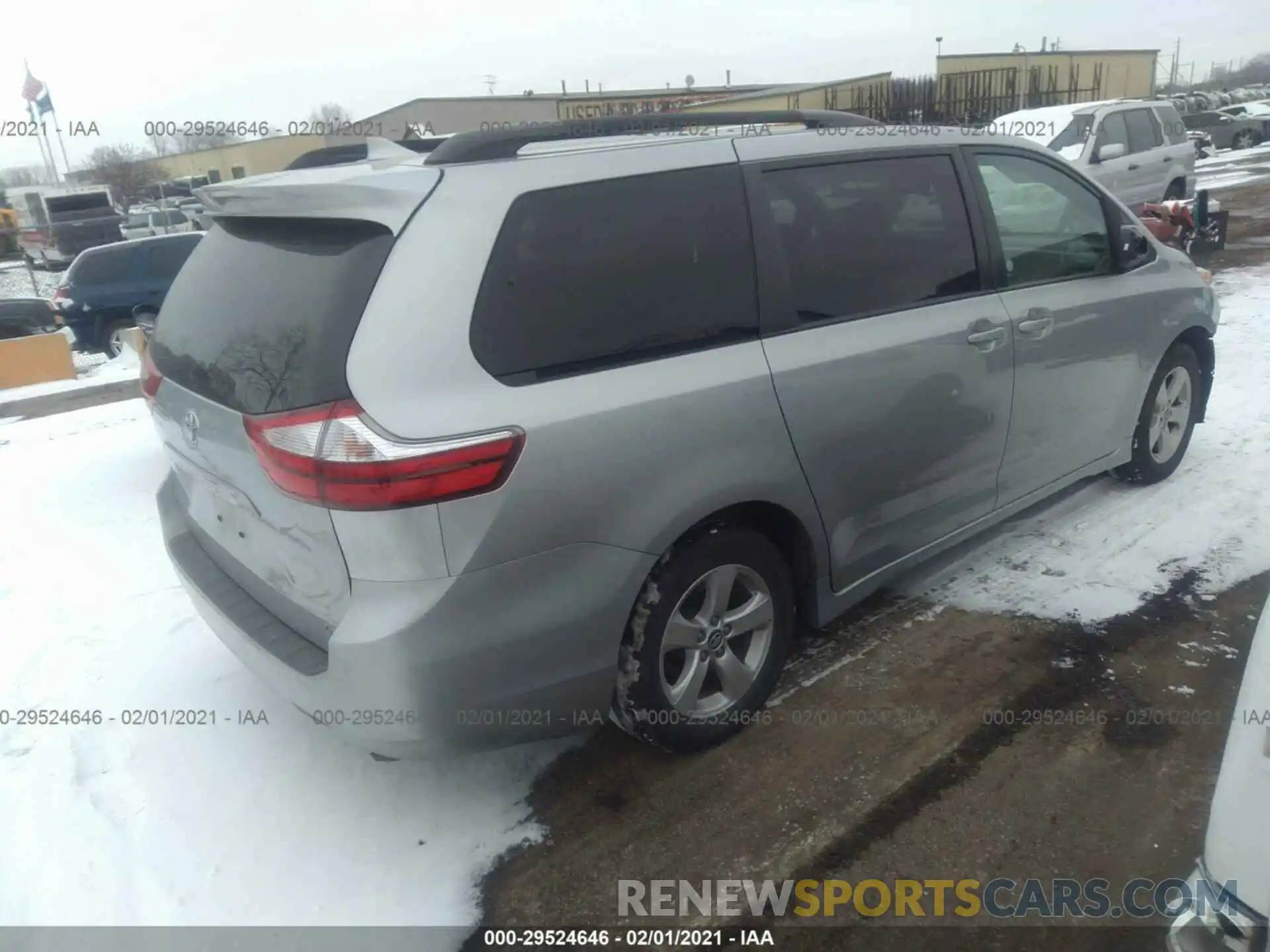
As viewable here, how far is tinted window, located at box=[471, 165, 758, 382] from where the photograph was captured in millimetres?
2424

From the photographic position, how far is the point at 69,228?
A: 90.4 feet

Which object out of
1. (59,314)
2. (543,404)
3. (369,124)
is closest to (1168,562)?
(543,404)

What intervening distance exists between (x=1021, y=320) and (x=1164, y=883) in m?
2.06

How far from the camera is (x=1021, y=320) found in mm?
3664

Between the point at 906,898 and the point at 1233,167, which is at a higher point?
the point at 906,898

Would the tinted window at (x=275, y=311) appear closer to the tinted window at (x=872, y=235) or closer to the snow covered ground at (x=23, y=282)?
the tinted window at (x=872, y=235)

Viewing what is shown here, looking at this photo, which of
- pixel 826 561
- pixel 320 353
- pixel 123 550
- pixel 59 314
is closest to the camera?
pixel 320 353

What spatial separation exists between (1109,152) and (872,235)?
33.5ft

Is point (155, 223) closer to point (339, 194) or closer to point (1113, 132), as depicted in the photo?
point (1113, 132)

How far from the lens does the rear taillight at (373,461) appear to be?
220 centimetres

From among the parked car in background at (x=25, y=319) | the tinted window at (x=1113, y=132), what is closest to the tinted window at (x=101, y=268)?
the parked car in background at (x=25, y=319)

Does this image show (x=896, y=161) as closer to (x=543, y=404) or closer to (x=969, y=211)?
(x=969, y=211)

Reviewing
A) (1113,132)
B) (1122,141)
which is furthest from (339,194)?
(1122,141)

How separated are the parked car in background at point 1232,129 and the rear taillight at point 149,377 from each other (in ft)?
121
